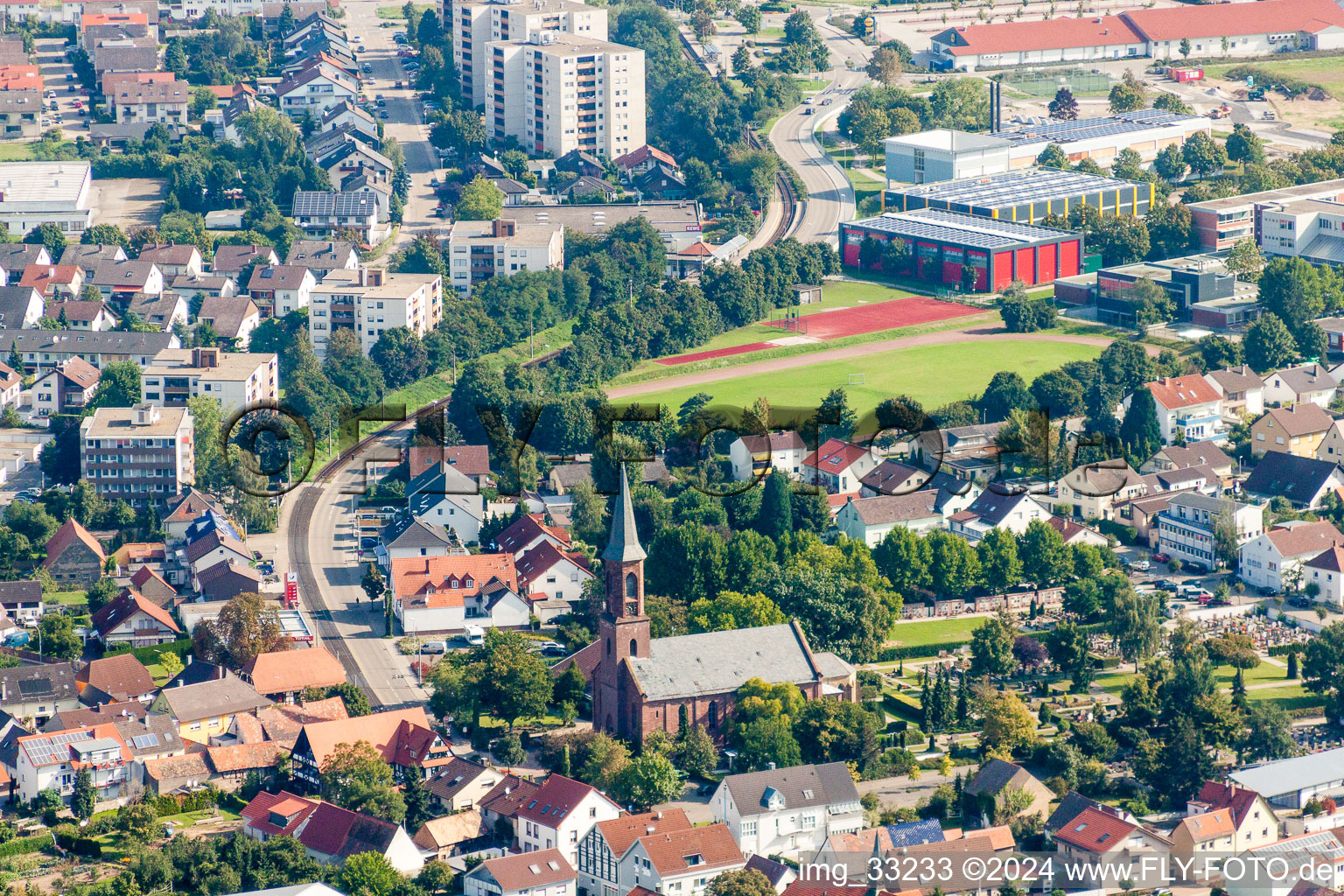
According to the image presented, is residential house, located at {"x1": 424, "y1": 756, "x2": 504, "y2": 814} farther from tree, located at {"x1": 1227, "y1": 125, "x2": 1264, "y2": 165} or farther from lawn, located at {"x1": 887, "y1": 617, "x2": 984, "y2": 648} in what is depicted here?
tree, located at {"x1": 1227, "y1": 125, "x2": 1264, "y2": 165}

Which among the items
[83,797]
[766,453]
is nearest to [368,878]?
[83,797]

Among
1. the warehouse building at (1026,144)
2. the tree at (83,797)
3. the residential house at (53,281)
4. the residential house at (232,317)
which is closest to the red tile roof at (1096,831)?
the tree at (83,797)

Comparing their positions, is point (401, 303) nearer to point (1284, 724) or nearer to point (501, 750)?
point (501, 750)

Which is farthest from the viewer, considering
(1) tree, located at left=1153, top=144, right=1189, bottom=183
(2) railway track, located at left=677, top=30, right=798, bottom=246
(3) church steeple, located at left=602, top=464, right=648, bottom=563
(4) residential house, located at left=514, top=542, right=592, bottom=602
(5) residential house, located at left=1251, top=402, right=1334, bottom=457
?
(1) tree, located at left=1153, top=144, right=1189, bottom=183

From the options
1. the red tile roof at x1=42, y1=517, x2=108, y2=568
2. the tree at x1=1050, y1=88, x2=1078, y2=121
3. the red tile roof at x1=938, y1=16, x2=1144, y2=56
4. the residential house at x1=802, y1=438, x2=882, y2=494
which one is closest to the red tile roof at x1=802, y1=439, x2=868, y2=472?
the residential house at x1=802, y1=438, x2=882, y2=494

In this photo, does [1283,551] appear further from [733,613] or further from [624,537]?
[624,537]

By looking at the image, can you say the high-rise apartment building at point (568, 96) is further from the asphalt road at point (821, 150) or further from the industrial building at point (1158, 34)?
the industrial building at point (1158, 34)
